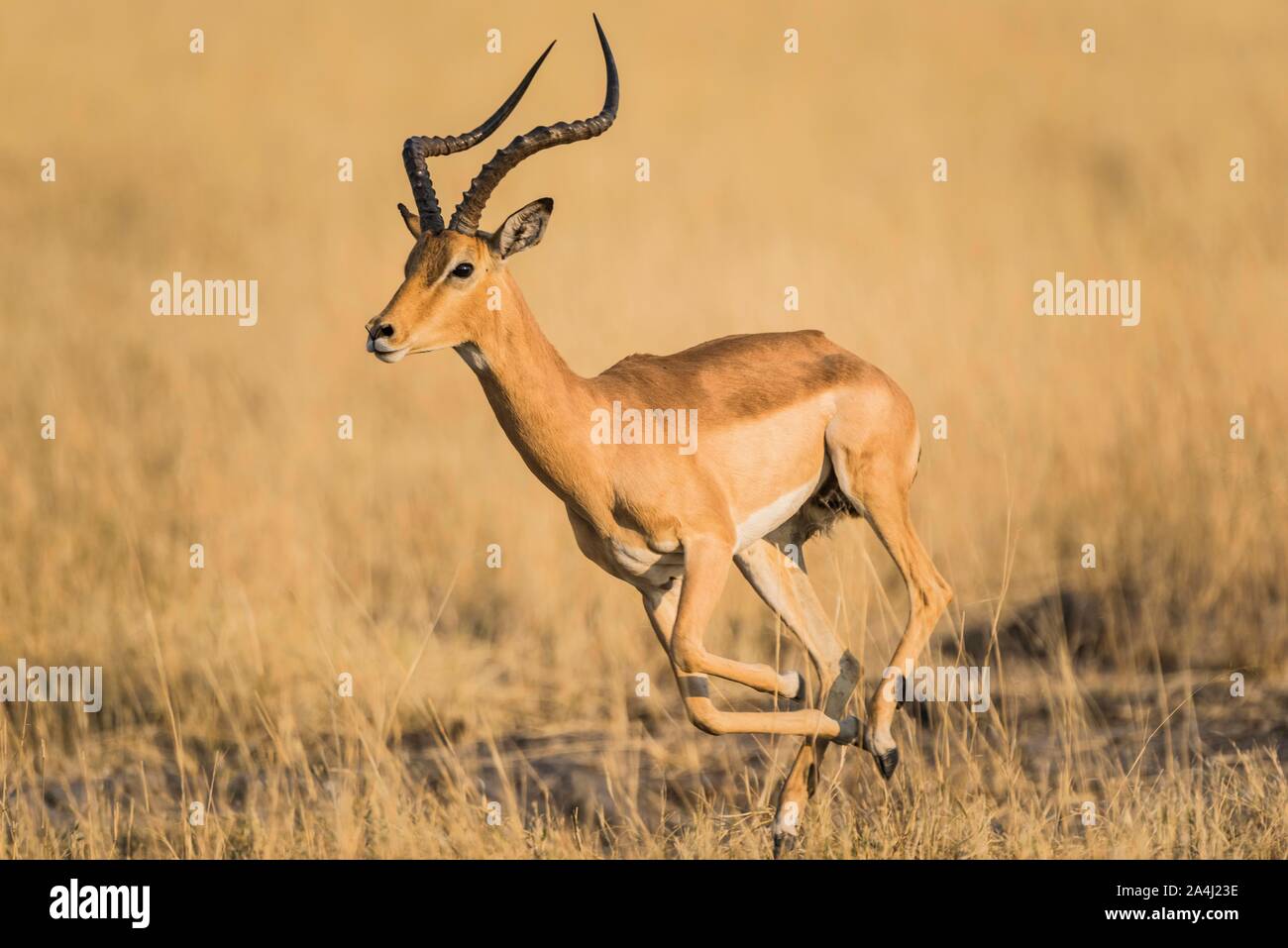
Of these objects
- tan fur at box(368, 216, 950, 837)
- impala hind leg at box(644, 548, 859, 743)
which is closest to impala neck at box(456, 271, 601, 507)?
tan fur at box(368, 216, 950, 837)

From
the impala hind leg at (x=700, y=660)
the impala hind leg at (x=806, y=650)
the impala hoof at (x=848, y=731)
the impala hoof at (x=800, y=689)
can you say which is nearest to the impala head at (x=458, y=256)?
the impala hind leg at (x=700, y=660)

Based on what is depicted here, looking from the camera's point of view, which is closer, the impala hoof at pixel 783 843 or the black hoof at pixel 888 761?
the black hoof at pixel 888 761

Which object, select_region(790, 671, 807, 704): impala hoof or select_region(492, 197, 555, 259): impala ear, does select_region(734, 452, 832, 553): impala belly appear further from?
select_region(492, 197, 555, 259): impala ear

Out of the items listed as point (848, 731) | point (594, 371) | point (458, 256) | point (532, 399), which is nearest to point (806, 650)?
point (848, 731)

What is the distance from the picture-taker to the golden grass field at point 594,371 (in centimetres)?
851

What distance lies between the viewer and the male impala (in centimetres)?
602

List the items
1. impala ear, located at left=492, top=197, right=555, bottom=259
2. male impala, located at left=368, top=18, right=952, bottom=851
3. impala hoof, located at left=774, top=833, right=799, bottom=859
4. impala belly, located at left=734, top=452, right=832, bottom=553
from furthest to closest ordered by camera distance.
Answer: impala hoof, located at left=774, top=833, right=799, bottom=859 → impala belly, located at left=734, top=452, right=832, bottom=553 → impala ear, located at left=492, top=197, right=555, bottom=259 → male impala, located at left=368, top=18, right=952, bottom=851

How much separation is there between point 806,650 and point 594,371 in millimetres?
6962

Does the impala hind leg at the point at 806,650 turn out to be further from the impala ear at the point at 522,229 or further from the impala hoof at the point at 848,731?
the impala ear at the point at 522,229

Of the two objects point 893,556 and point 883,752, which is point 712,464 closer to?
point 893,556

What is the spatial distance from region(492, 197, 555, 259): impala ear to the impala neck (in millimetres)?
108

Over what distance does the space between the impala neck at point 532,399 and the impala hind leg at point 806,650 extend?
1.13 m

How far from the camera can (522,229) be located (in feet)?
20.5

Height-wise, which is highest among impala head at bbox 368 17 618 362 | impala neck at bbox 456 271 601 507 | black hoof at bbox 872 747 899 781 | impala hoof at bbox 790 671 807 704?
impala head at bbox 368 17 618 362
